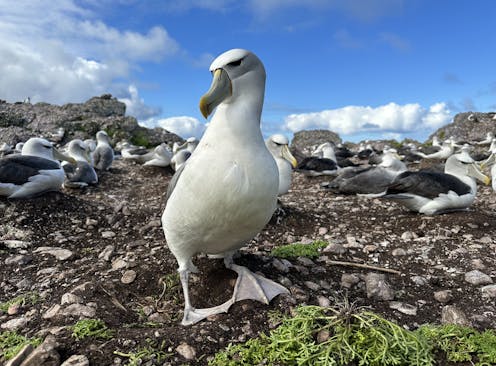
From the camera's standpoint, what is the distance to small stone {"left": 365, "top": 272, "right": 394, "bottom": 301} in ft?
12.8

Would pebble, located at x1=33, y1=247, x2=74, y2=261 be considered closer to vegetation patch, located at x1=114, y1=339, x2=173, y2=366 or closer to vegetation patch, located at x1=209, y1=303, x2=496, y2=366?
vegetation patch, located at x1=114, y1=339, x2=173, y2=366

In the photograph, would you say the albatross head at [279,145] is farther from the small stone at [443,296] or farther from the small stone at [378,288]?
the small stone at [443,296]

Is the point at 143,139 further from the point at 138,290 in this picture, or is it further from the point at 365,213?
the point at 138,290

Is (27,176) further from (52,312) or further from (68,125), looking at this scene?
(68,125)

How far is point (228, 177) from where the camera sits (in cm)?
295

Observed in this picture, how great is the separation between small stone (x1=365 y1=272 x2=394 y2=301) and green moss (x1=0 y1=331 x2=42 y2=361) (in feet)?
9.54

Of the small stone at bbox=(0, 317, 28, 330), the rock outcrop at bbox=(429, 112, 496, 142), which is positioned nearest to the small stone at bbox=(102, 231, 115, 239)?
the small stone at bbox=(0, 317, 28, 330)

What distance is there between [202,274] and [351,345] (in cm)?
178

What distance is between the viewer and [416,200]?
24.1ft

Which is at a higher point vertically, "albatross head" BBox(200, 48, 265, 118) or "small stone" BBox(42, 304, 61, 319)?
"albatross head" BBox(200, 48, 265, 118)

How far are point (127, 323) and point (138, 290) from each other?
670 millimetres

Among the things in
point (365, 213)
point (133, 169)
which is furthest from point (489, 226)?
point (133, 169)

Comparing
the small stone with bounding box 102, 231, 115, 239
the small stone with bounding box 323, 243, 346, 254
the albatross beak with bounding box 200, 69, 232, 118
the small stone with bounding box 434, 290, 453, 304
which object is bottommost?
the small stone with bounding box 434, 290, 453, 304

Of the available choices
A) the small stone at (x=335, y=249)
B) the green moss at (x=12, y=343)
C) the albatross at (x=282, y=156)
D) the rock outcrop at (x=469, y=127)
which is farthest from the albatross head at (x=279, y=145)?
the rock outcrop at (x=469, y=127)
